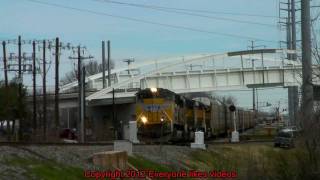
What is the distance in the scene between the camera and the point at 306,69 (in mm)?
20344

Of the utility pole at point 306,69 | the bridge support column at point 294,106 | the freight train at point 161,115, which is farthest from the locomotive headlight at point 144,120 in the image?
the utility pole at point 306,69

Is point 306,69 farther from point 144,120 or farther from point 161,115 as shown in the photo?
point 144,120

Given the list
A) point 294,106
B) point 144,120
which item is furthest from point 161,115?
point 294,106

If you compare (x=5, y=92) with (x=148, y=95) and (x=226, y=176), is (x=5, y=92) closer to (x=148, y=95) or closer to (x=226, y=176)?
(x=148, y=95)

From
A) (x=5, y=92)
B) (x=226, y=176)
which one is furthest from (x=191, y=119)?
(x=5, y=92)

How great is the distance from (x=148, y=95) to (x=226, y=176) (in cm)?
2109

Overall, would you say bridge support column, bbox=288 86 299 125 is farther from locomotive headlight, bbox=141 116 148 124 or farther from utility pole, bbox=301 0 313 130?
locomotive headlight, bbox=141 116 148 124

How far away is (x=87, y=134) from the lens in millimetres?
67375

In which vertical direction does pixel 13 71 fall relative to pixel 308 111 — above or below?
above

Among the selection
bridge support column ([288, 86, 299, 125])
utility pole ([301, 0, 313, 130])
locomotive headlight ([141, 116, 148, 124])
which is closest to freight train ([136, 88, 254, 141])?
locomotive headlight ([141, 116, 148, 124])

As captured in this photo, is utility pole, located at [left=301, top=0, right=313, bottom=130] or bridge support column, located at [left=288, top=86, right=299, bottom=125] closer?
utility pole, located at [left=301, top=0, right=313, bottom=130]

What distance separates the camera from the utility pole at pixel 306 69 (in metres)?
17.7

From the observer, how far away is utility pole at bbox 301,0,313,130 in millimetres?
17688

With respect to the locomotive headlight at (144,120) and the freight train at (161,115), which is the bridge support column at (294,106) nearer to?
the freight train at (161,115)
